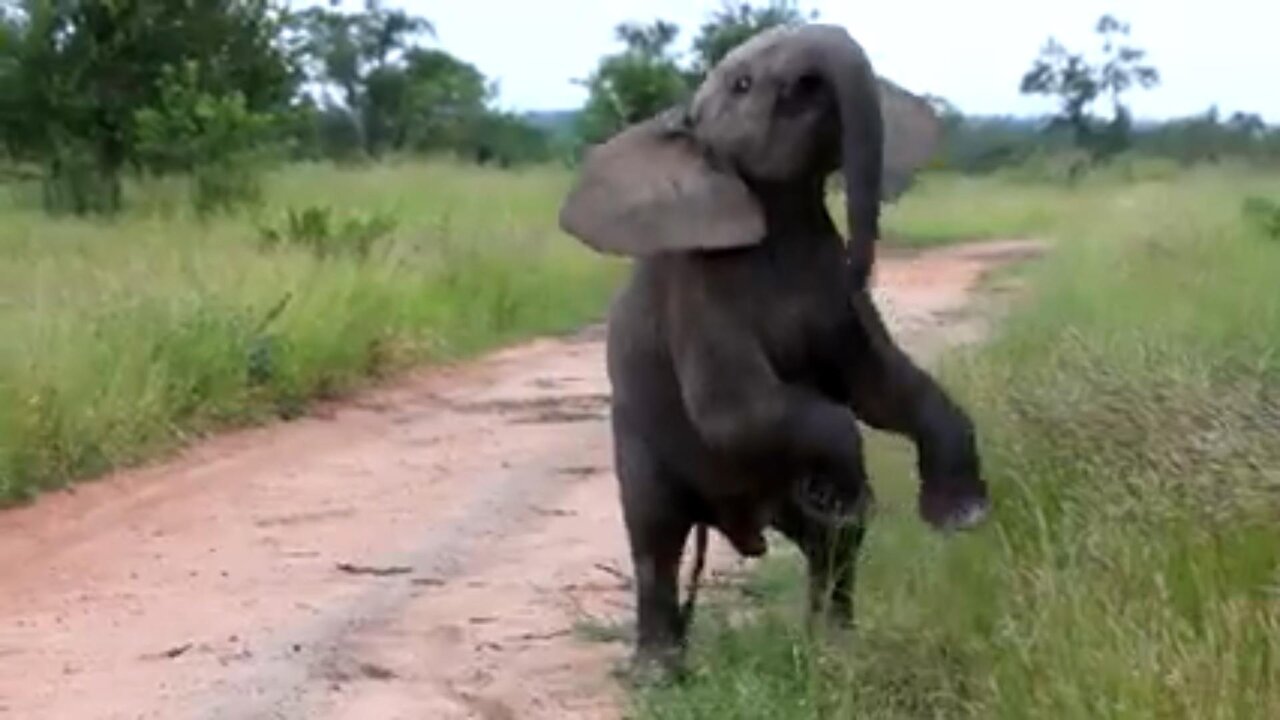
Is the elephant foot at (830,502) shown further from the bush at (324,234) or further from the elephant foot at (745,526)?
the bush at (324,234)

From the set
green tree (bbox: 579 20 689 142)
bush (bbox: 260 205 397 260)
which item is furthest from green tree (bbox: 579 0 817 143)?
bush (bbox: 260 205 397 260)

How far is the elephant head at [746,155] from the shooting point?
189 inches

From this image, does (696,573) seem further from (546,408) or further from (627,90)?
(627,90)

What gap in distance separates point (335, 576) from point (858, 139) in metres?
3.09

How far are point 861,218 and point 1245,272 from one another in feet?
29.1

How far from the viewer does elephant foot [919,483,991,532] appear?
16.4 ft

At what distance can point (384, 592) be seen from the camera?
7078 millimetres

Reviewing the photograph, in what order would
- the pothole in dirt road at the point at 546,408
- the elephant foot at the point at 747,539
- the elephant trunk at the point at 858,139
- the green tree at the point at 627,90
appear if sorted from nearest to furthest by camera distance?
the elephant trunk at the point at 858,139, the elephant foot at the point at 747,539, the pothole in dirt road at the point at 546,408, the green tree at the point at 627,90

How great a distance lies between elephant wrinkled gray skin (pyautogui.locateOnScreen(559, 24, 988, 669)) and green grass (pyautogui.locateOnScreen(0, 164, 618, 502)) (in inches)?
170

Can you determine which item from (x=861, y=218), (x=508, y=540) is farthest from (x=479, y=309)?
(x=861, y=218)

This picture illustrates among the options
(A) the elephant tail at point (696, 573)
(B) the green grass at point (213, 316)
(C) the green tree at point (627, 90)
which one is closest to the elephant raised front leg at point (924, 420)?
(A) the elephant tail at point (696, 573)

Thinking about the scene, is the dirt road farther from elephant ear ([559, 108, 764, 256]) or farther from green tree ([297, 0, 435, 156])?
green tree ([297, 0, 435, 156])

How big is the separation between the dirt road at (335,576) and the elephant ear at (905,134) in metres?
1.37

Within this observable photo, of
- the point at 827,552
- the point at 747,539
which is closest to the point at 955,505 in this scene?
the point at 827,552
